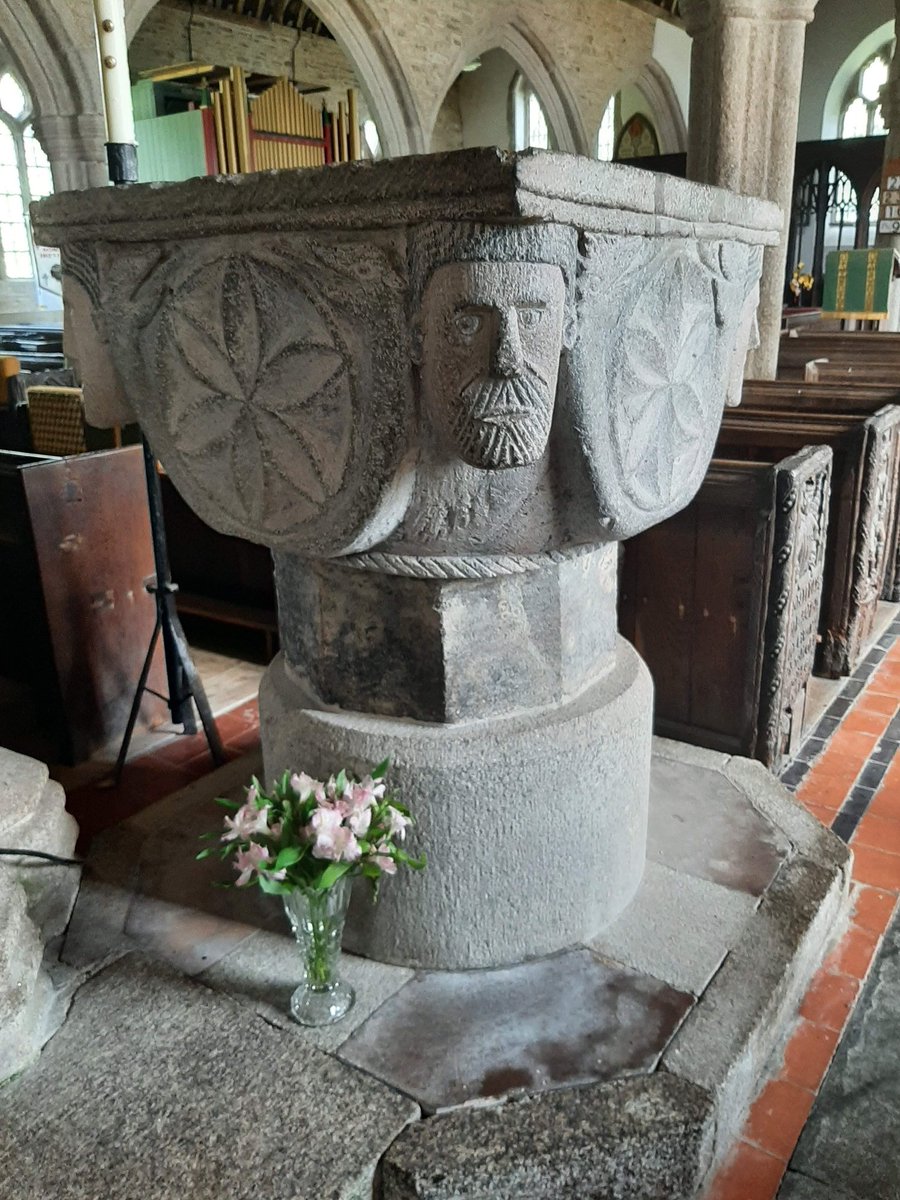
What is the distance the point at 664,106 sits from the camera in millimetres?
15656

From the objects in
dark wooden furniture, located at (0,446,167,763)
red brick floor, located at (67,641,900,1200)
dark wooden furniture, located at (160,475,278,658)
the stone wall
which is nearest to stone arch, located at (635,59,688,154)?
the stone wall

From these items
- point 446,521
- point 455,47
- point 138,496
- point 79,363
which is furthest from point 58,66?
point 446,521

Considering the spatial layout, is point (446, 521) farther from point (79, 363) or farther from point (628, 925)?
point (628, 925)

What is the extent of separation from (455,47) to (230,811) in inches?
447

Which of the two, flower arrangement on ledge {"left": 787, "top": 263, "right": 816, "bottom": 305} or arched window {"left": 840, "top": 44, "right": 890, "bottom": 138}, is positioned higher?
arched window {"left": 840, "top": 44, "right": 890, "bottom": 138}

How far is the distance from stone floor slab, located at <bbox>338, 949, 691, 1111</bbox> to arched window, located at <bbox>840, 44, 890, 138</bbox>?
16.2 metres

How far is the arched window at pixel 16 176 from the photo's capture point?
12938 mm

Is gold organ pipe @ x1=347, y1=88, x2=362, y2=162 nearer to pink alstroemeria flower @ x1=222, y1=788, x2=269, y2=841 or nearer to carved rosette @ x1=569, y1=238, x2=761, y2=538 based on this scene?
carved rosette @ x1=569, y1=238, x2=761, y2=538

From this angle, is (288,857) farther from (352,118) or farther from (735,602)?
(352,118)

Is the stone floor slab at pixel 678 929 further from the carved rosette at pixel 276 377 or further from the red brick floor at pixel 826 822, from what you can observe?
the carved rosette at pixel 276 377

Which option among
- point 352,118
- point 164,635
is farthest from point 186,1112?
point 352,118

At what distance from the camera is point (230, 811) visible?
90.6 inches

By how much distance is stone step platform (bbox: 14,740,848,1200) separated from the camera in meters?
1.38

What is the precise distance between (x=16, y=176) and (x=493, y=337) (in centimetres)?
1451
